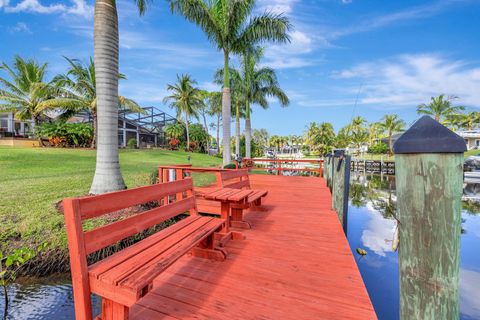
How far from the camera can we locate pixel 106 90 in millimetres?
5609

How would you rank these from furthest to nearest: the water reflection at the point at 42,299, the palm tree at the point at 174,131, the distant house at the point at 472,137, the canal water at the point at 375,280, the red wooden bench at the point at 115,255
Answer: the distant house at the point at 472,137
the palm tree at the point at 174,131
the canal water at the point at 375,280
the water reflection at the point at 42,299
the red wooden bench at the point at 115,255

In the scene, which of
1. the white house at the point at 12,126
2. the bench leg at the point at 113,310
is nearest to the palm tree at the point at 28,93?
the white house at the point at 12,126

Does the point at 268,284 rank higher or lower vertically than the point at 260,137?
lower

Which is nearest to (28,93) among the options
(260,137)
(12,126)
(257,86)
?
(12,126)

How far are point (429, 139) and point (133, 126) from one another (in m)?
40.0

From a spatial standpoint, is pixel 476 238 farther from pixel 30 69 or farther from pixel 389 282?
pixel 30 69

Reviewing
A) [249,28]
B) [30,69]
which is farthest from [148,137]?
[249,28]

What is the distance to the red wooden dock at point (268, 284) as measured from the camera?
208 cm

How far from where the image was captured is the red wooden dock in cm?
208

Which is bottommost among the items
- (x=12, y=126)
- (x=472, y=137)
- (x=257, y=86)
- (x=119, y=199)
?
(x=119, y=199)

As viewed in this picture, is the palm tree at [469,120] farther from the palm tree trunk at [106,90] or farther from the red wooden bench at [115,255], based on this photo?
the red wooden bench at [115,255]

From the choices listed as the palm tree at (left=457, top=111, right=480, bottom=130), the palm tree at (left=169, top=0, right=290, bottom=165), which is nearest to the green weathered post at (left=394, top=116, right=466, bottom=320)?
the palm tree at (left=169, top=0, right=290, bottom=165)

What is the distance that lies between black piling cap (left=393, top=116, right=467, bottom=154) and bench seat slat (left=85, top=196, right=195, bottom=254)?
194 cm

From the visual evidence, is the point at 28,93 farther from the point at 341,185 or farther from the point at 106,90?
the point at 341,185
